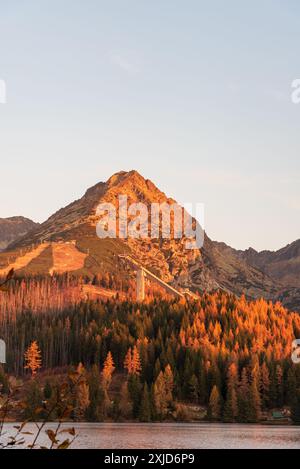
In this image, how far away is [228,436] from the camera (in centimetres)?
16262

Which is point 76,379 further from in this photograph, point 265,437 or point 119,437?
point 265,437

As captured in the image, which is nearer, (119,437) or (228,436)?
(119,437)

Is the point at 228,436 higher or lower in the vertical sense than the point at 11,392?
lower
